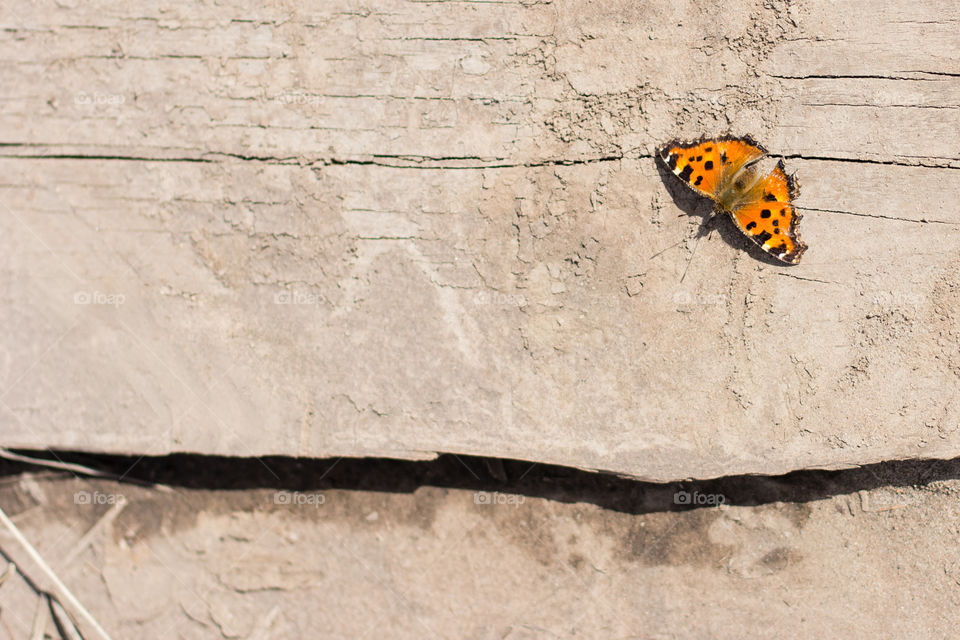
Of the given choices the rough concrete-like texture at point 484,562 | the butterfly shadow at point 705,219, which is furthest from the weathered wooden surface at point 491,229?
the rough concrete-like texture at point 484,562

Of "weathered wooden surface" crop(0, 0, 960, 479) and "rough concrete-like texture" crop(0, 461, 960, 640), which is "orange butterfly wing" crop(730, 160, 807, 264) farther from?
"rough concrete-like texture" crop(0, 461, 960, 640)

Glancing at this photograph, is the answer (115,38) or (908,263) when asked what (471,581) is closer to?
(908,263)

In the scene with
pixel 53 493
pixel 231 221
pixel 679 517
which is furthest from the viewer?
pixel 53 493

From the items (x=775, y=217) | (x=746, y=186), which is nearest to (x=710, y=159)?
(x=746, y=186)

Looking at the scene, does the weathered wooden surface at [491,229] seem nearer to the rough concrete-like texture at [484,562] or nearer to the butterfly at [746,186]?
the butterfly at [746,186]

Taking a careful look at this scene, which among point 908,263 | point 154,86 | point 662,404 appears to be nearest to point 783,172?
point 908,263

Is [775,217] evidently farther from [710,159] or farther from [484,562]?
[484,562]
